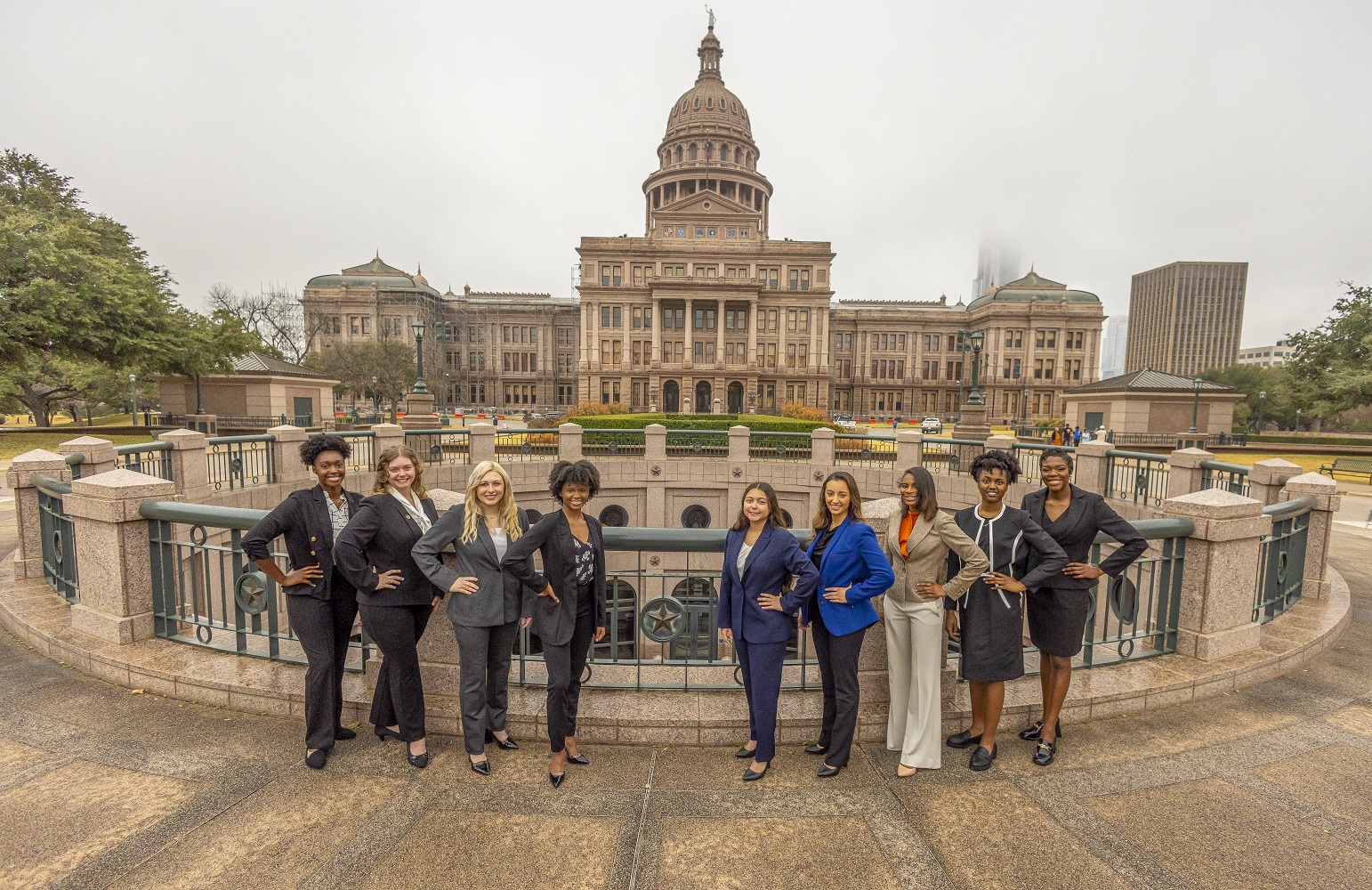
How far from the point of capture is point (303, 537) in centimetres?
376

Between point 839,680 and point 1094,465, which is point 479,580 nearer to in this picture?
point 839,680

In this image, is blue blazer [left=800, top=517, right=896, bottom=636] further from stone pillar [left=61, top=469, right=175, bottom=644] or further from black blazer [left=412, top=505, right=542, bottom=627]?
stone pillar [left=61, top=469, right=175, bottom=644]

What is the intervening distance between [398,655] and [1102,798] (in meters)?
4.39

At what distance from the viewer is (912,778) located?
3.63m

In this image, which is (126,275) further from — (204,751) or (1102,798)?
(1102,798)

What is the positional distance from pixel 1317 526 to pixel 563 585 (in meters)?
8.70

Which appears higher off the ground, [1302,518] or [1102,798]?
[1302,518]

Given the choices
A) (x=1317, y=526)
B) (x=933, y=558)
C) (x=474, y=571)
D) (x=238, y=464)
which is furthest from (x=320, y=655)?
(x=238, y=464)

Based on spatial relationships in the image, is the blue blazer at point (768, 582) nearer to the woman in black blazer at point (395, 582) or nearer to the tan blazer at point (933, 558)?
the tan blazer at point (933, 558)

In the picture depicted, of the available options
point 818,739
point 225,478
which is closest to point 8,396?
point 225,478

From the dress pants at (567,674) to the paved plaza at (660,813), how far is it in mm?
342

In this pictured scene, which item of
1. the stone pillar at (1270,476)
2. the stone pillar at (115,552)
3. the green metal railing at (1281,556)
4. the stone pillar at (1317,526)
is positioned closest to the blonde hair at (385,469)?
the stone pillar at (115,552)

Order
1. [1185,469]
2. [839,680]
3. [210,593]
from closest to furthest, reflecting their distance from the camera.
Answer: [839,680] < [210,593] < [1185,469]

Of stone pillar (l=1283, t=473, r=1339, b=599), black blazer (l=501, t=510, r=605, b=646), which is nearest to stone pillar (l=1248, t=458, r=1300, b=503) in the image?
stone pillar (l=1283, t=473, r=1339, b=599)
